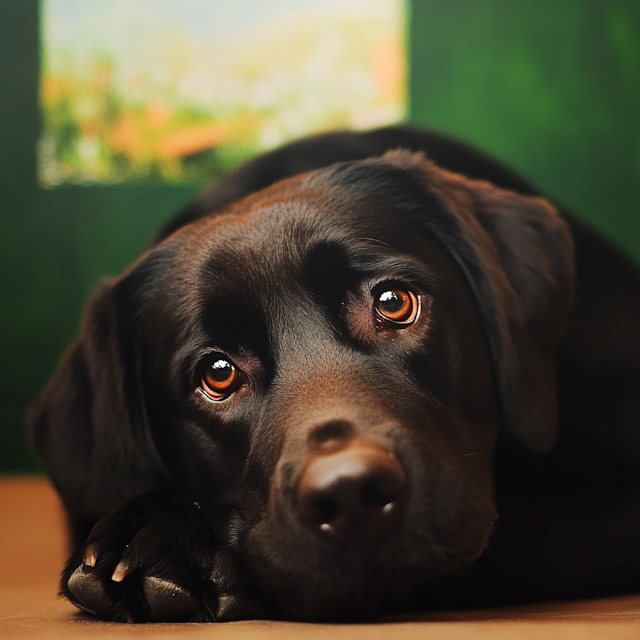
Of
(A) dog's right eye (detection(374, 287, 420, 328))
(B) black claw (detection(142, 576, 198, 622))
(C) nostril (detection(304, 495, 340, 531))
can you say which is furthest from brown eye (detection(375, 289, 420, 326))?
(B) black claw (detection(142, 576, 198, 622))

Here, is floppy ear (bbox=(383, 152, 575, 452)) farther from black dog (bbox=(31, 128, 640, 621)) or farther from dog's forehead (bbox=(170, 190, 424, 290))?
dog's forehead (bbox=(170, 190, 424, 290))

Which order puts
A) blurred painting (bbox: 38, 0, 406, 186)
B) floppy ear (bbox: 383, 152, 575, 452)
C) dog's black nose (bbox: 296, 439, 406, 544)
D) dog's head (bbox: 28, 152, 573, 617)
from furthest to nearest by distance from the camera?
1. blurred painting (bbox: 38, 0, 406, 186)
2. floppy ear (bbox: 383, 152, 575, 452)
3. dog's head (bbox: 28, 152, 573, 617)
4. dog's black nose (bbox: 296, 439, 406, 544)

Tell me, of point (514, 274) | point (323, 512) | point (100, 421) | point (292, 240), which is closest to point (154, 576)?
point (323, 512)

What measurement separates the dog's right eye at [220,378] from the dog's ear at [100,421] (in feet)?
0.83

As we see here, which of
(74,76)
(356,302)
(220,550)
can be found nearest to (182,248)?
(356,302)

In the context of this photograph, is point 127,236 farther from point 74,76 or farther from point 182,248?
point 182,248

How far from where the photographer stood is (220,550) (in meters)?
1.20

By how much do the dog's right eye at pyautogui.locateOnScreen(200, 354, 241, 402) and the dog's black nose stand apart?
0.38m

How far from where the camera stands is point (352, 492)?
3.13 ft

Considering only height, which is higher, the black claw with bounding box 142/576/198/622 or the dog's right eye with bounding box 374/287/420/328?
the dog's right eye with bounding box 374/287/420/328

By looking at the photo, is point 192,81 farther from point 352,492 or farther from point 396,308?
point 352,492

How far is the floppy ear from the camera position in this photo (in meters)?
1.44

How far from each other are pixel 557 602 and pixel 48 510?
2.47m

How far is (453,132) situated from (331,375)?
3615 mm
